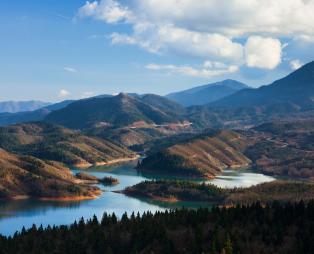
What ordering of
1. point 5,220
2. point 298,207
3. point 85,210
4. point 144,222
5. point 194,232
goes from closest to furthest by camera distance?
1. point 194,232
2. point 298,207
3. point 144,222
4. point 5,220
5. point 85,210

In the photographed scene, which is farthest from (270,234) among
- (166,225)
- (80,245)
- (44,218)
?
(44,218)

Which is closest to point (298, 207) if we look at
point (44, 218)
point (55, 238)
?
point (55, 238)

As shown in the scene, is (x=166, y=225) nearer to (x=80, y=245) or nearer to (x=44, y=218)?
(x=80, y=245)

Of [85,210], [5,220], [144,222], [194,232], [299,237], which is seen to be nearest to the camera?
[299,237]

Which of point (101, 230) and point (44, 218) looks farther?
point (44, 218)

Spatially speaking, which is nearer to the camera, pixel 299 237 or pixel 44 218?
pixel 299 237

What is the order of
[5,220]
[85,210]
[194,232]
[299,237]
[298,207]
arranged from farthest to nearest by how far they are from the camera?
[85,210], [5,220], [298,207], [194,232], [299,237]

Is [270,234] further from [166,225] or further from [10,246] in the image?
[10,246]

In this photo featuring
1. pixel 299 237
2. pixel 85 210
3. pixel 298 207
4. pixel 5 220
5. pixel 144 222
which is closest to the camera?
pixel 299 237

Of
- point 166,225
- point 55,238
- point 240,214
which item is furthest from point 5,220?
point 240,214
